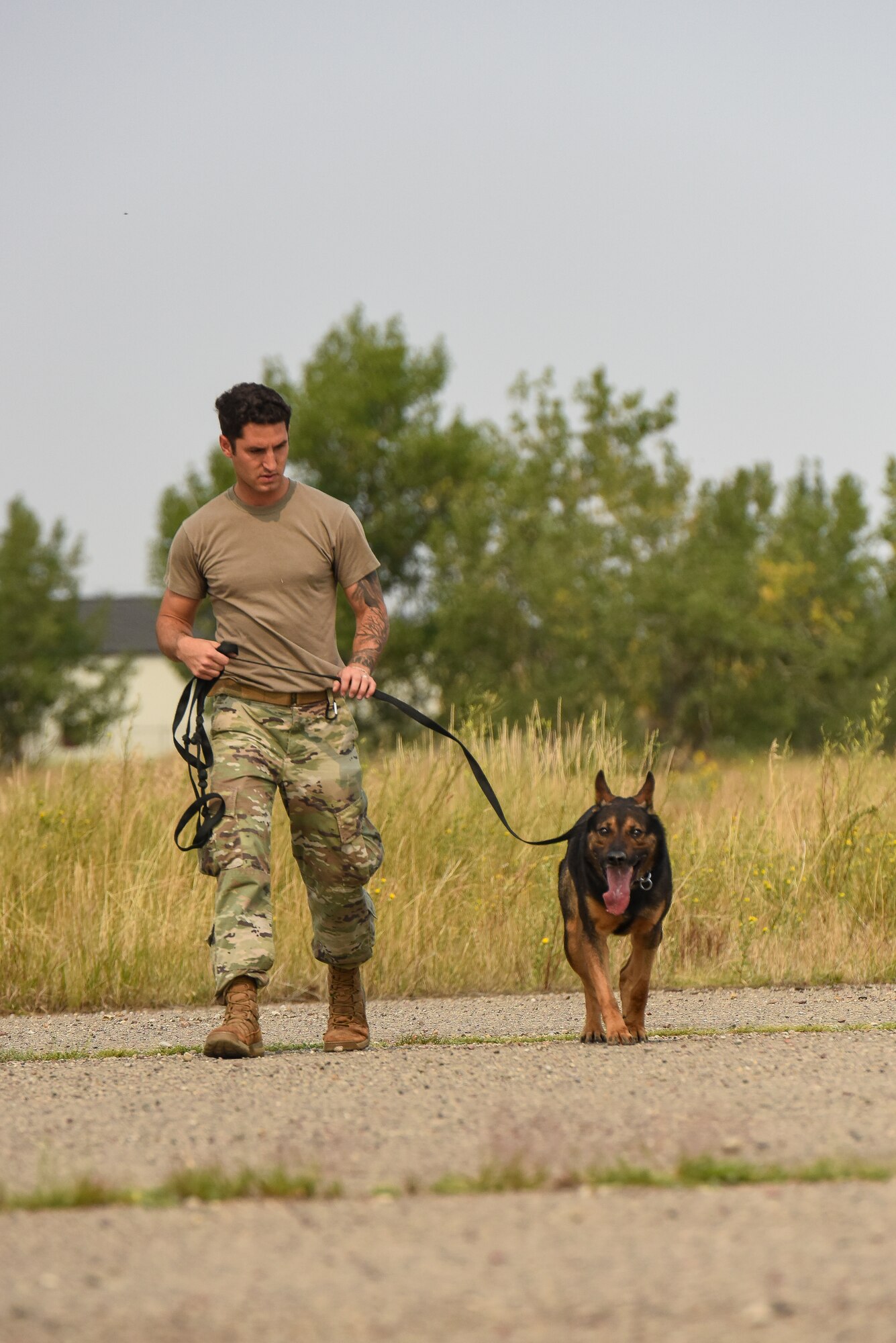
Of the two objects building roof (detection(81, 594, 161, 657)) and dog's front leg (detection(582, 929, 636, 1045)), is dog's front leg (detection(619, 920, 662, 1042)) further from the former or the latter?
building roof (detection(81, 594, 161, 657))

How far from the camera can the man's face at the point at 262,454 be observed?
6.41 meters

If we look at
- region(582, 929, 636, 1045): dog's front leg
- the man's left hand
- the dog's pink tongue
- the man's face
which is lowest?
region(582, 929, 636, 1045): dog's front leg

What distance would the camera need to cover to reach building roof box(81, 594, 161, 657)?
76.5 metres

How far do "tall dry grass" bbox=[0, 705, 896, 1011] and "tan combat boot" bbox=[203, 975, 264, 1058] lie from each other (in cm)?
268

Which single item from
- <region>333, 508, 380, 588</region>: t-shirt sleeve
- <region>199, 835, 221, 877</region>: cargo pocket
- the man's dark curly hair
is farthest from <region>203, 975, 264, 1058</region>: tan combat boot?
the man's dark curly hair

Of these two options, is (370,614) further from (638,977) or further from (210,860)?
(638,977)

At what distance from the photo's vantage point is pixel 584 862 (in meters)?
6.82

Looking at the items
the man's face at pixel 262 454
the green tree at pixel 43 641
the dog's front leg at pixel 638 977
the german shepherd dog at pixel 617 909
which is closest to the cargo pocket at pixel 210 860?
the man's face at pixel 262 454

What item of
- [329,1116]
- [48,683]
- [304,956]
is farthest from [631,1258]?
[48,683]

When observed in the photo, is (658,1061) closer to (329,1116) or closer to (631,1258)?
(329,1116)

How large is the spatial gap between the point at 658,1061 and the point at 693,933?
4.30 metres

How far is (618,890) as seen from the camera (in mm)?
6695

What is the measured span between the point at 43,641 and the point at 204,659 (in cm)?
4604

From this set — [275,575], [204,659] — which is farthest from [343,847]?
[275,575]
